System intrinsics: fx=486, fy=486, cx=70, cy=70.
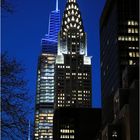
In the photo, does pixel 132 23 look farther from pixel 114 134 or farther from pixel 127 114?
pixel 127 114

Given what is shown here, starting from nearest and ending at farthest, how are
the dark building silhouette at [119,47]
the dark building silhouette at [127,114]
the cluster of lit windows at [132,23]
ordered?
the dark building silhouette at [127,114] → the dark building silhouette at [119,47] → the cluster of lit windows at [132,23]

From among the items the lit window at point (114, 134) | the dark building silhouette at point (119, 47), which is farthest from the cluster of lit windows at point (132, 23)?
the lit window at point (114, 134)

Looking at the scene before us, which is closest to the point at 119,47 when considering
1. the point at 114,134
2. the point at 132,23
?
the point at 132,23

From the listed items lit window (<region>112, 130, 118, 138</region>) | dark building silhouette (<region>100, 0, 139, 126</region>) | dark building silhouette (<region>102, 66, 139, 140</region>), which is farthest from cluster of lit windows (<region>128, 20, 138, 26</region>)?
lit window (<region>112, 130, 118, 138</region>)

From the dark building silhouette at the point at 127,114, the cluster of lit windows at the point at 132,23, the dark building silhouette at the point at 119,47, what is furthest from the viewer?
the cluster of lit windows at the point at 132,23

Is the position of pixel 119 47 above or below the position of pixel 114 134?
above

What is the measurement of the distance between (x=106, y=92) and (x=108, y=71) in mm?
8929

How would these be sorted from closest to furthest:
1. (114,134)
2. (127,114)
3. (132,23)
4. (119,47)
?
(127,114) → (114,134) → (119,47) → (132,23)

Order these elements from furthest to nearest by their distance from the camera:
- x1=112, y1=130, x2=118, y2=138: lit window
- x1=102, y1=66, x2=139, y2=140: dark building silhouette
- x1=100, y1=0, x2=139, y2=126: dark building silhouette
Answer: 1. x1=100, y1=0, x2=139, y2=126: dark building silhouette
2. x1=112, y1=130, x2=118, y2=138: lit window
3. x1=102, y1=66, x2=139, y2=140: dark building silhouette

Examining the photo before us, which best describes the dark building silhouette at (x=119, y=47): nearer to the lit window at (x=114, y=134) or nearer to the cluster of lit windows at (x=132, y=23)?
the cluster of lit windows at (x=132, y=23)

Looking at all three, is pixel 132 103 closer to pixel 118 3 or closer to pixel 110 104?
pixel 110 104

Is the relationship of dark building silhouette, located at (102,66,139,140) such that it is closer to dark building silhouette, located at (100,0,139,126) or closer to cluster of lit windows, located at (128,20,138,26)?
dark building silhouette, located at (100,0,139,126)

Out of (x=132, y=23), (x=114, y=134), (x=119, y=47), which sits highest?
(x=132, y=23)

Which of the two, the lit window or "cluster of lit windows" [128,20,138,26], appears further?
"cluster of lit windows" [128,20,138,26]
